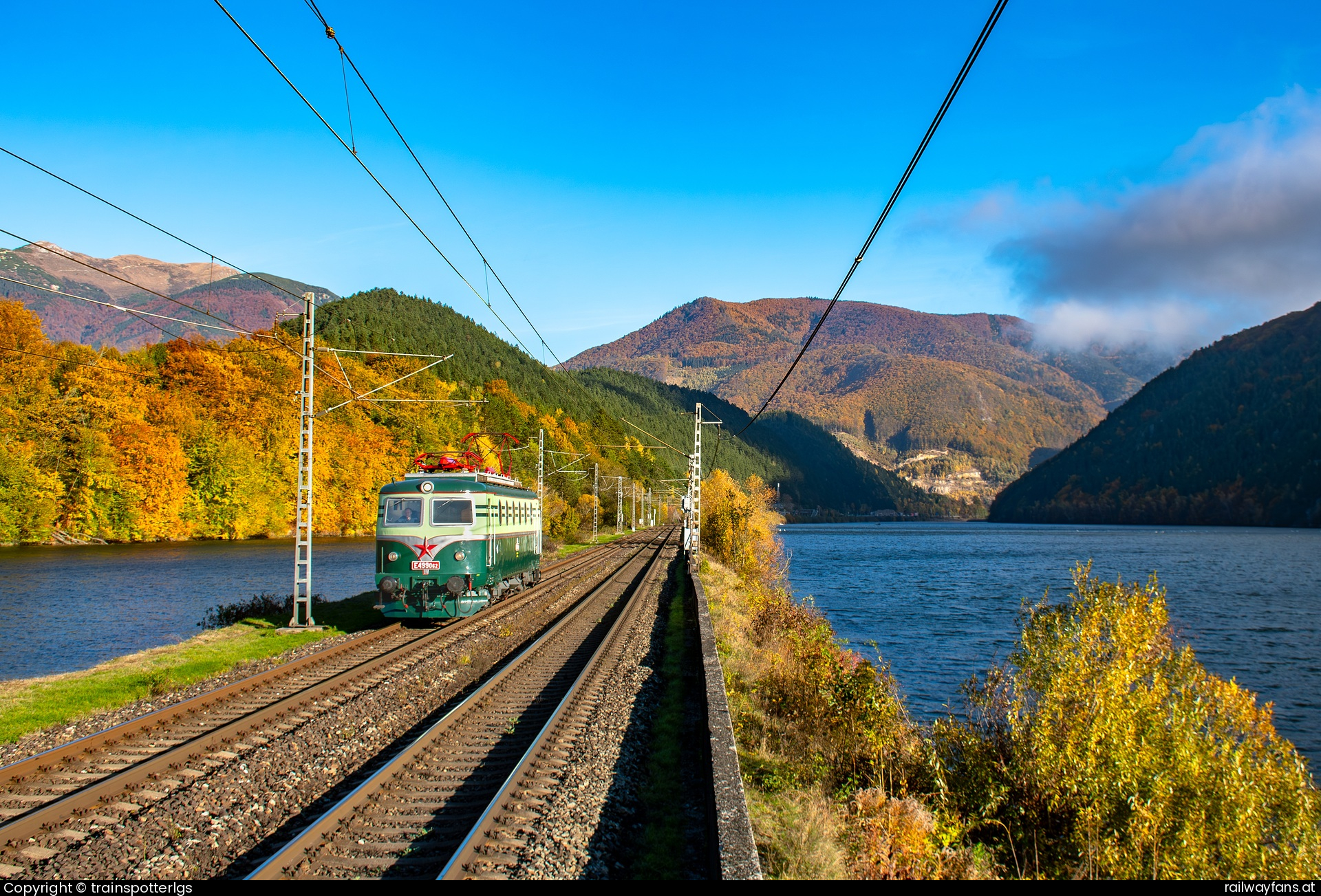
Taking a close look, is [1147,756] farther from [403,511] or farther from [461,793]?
[403,511]

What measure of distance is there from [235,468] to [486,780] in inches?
2470

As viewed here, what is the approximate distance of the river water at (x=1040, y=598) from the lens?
25000 mm

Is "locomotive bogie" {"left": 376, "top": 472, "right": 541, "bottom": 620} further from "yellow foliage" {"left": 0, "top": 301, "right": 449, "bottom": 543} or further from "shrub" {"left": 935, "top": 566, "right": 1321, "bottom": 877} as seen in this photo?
"yellow foliage" {"left": 0, "top": 301, "right": 449, "bottom": 543}

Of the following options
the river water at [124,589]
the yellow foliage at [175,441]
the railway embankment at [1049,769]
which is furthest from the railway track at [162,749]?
the yellow foliage at [175,441]

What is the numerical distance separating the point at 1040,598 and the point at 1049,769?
105ft

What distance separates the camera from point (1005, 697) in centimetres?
1257

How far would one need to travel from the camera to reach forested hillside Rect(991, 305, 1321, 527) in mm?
148625

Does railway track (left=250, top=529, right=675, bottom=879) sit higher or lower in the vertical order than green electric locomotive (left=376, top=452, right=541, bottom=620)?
lower

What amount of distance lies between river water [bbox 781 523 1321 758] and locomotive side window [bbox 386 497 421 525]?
1307cm

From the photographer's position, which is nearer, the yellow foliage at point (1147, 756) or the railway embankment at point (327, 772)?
the railway embankment at point (327, 772)

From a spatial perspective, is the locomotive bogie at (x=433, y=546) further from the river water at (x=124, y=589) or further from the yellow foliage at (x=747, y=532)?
the yellow foliage at (x=747, y=532)

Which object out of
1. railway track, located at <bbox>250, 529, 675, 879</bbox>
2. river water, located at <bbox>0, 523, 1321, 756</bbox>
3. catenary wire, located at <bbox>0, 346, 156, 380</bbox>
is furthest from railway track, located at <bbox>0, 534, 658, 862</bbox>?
catenary wire, located at <bbox>0, 346, 156, 380</bbox>

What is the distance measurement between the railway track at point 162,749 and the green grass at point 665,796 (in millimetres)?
4492

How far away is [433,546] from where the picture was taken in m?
18.1
